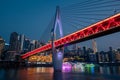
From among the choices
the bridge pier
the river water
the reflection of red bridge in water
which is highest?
the reflection of red bridge in water

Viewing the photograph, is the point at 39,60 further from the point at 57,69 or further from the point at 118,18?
the point at 118,18

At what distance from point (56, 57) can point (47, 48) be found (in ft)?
41.0

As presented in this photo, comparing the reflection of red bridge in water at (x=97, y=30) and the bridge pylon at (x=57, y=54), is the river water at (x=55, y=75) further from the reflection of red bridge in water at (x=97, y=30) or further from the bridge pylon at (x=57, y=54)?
the reflection of red bridge in water at (x=97, y=30)

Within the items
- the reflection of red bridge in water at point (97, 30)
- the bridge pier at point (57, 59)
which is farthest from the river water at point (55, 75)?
the reflection of red bridge in water at point (97, 30)

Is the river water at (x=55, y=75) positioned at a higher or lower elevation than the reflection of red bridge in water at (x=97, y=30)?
lower

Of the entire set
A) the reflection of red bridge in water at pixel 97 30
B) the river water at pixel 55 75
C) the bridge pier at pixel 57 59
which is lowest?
the river water at pixel 55 75

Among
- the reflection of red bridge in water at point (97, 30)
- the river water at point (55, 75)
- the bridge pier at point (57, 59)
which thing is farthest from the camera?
the bridge pier at point (57, 59)

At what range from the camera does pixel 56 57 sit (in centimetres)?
3581

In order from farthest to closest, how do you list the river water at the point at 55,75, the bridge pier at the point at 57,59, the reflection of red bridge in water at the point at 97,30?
1. the bridge pier at the point at 57,59
2. the river water at the point at 55,75
3. the reflection of red bridge in water at the point at 97,30

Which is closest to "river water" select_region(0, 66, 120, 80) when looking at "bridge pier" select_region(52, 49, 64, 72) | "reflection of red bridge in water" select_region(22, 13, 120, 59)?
"bridge pier" select_region(52, 49, 64, 72)

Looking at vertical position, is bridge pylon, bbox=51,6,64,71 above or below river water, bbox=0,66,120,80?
above

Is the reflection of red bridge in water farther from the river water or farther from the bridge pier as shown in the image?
the river water

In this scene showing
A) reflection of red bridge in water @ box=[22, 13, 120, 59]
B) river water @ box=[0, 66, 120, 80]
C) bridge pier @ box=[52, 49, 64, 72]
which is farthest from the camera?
bridge pier @ box=[52, 49, 64, 72]

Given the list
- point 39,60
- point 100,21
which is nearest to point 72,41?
point 100,21
